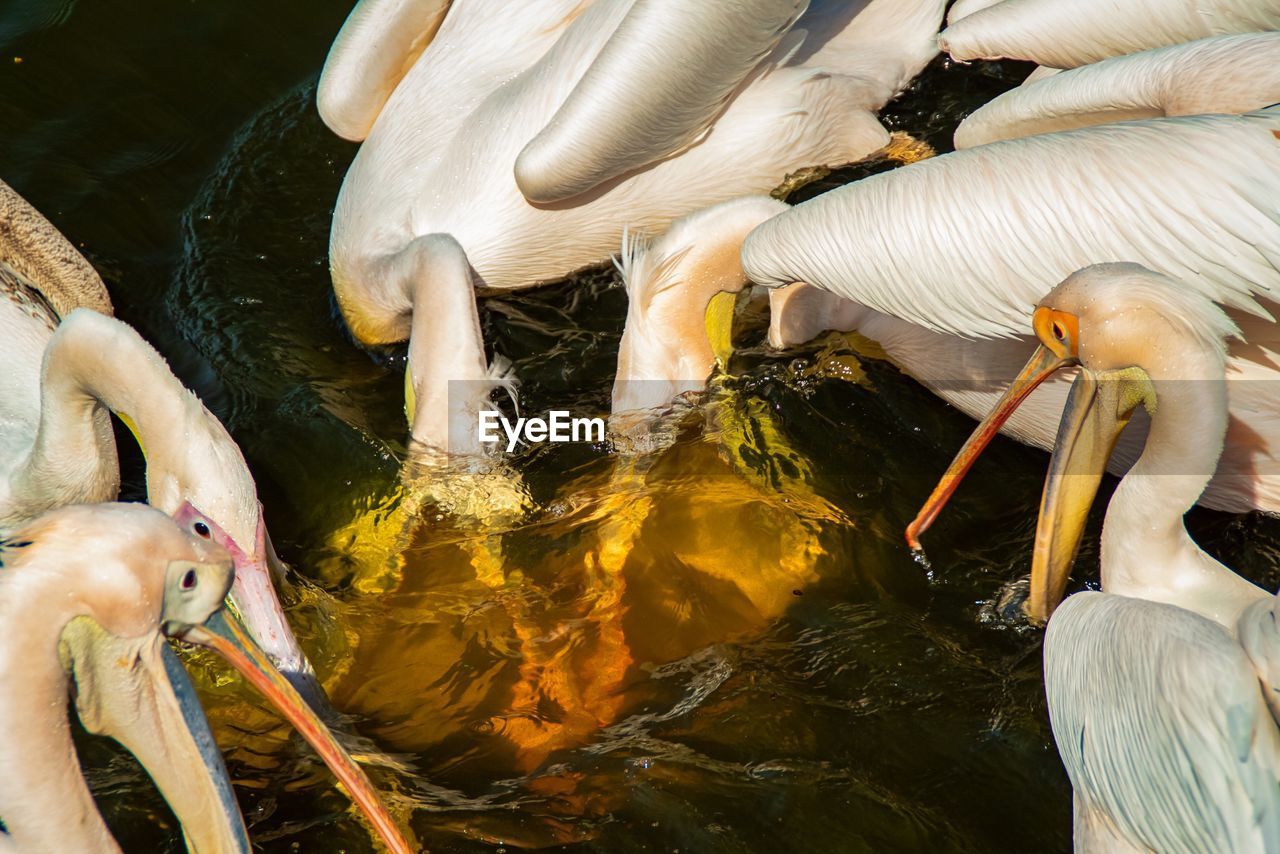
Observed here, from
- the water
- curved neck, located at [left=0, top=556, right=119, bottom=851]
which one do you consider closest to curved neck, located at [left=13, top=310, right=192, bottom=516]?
the water

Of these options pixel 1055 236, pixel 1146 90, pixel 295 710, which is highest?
pixel 1146 90

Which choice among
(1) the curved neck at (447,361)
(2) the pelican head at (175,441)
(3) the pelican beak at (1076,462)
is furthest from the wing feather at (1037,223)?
(2) the pelican head at (175,441)

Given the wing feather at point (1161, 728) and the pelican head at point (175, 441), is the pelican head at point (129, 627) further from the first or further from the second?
the wing feather at point (1161, 728)

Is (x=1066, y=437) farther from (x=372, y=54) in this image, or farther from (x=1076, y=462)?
(x=372, y=54)

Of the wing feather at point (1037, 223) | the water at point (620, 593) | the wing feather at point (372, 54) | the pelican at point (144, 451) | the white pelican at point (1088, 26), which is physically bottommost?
the water at point (620, 593)

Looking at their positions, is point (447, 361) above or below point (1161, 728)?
above

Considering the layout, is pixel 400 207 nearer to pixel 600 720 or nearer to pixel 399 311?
pixel 399 311

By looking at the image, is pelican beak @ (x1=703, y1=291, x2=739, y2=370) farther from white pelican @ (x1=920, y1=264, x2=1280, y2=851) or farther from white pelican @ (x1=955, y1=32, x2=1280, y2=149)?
white pelican @ (x1=920, y1=264, x2=1280, y2=851)

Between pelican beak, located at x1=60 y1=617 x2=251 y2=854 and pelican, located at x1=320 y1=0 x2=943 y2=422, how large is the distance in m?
1.34

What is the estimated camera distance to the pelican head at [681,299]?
10.6ft

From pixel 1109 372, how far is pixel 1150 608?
18.6 inches

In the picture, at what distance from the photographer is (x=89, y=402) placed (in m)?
2.75

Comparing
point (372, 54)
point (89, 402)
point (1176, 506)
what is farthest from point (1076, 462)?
point (372, 54)

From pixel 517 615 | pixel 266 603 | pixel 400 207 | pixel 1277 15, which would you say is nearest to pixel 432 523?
pixel 517 615
